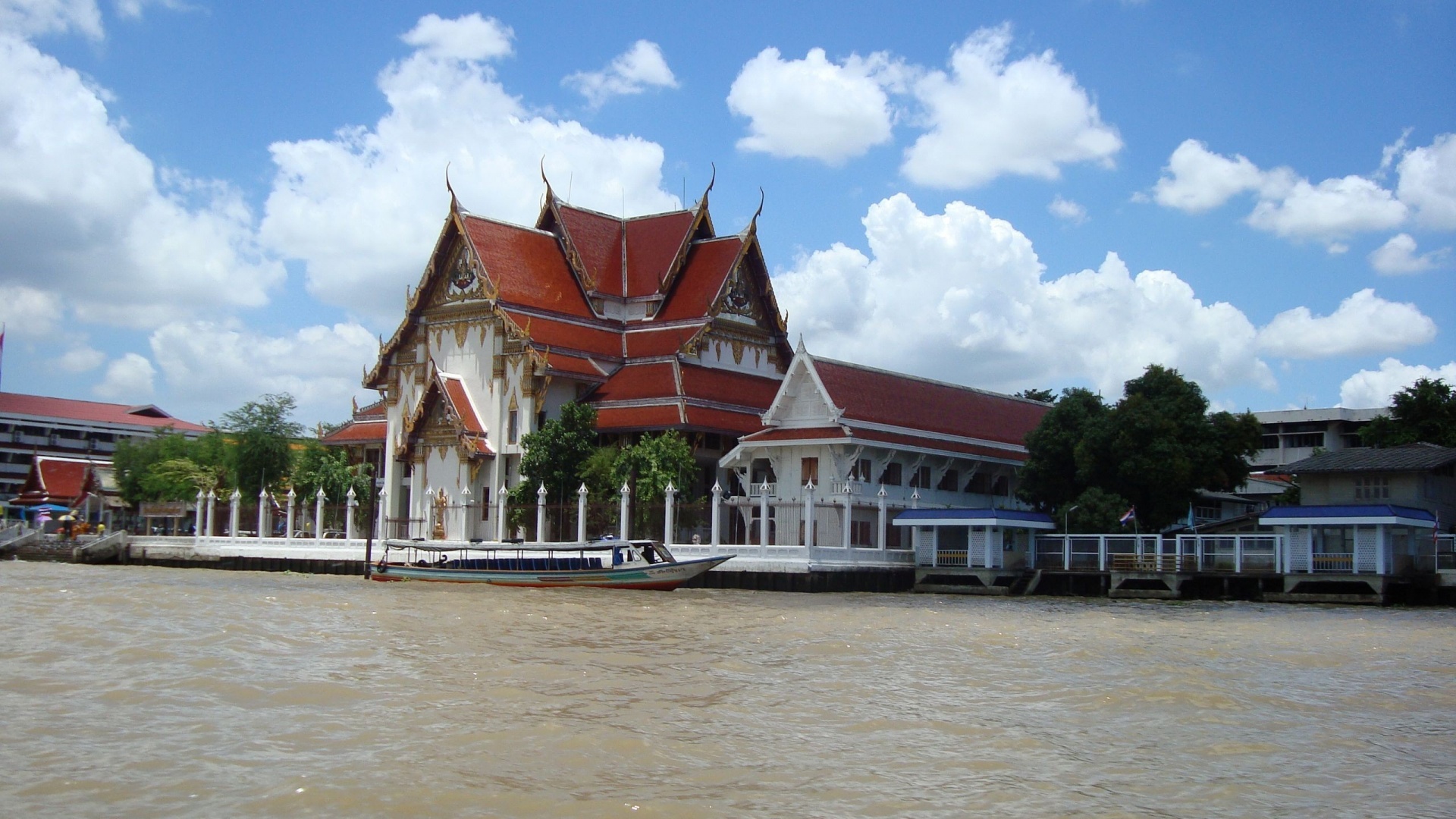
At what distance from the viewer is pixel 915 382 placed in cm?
4472

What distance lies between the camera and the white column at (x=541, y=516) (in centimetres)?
4025

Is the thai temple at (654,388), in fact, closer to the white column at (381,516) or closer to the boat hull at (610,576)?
the white column at (381,516)

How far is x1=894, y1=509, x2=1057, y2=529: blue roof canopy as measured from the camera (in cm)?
3594

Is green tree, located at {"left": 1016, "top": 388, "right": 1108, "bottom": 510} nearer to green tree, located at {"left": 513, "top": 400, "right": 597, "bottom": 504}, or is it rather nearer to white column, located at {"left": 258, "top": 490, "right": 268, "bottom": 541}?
green tree, located at {"left": 513, "top": 400, "right": 597, "bottom": 504}

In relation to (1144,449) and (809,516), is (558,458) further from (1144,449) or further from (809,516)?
(1144,449)

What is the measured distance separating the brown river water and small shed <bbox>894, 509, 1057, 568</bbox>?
13.9 meters

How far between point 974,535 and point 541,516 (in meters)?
12.0

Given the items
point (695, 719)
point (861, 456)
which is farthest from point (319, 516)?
point (695, 719)

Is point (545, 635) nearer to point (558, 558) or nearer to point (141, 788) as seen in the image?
point (141, 788)

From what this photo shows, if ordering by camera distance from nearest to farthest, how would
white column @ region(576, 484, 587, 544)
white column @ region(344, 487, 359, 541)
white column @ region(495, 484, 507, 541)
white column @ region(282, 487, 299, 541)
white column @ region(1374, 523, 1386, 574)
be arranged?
white column @ region(1374, 523, 1386, 574) < white column @ region(576, 484, 587, 544) < white column @ region(495, 484, 507, 541) < white column @ region(344, 487, 359, 541) < white column @ region(282, 487, 299, 541)

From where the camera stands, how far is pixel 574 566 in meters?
32.9

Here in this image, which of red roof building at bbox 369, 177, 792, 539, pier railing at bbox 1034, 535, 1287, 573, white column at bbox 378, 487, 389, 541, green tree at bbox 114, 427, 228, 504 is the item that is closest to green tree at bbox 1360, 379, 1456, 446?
pier railing at bbox 1034, 535, 1287, 573

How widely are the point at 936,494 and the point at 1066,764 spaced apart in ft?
102

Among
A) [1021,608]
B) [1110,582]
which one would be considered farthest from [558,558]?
[1110,582]
